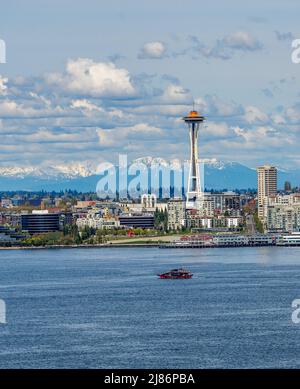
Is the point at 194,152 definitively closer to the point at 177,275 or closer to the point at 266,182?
the point at 266,182

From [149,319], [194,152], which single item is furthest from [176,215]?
[149,319]

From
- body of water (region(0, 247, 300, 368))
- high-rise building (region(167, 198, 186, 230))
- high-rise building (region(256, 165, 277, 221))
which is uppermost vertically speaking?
high-rise building (region(256, 165, 277, 221))

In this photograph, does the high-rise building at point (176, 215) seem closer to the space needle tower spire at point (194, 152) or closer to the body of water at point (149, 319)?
the space needle tower spire at point (194, 152)

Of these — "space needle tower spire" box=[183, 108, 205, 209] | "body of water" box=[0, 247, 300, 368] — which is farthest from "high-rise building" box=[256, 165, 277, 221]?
"body of water" box=[0, 247, 300, 368]

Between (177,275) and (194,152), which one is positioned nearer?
(177,275)

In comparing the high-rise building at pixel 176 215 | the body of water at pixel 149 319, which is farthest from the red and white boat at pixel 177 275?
the high-rise building at pixel 176 215

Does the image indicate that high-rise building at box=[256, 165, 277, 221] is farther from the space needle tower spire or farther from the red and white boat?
the red and white boat

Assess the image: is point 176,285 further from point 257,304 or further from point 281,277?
point 257,304
